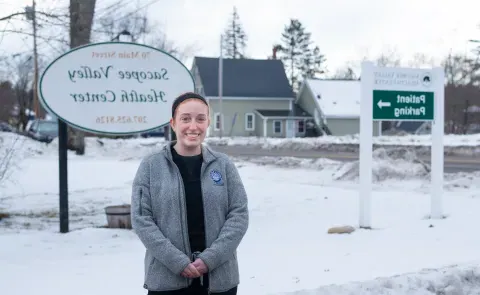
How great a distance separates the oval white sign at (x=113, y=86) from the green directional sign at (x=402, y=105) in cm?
270

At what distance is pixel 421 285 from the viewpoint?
17.5 ft

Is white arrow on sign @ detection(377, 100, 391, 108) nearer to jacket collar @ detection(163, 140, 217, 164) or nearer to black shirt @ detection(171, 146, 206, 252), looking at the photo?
jacket collar @ detection(163, 140, 217, 164)

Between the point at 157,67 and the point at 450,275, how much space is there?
5024mm

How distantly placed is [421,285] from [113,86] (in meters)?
5.08

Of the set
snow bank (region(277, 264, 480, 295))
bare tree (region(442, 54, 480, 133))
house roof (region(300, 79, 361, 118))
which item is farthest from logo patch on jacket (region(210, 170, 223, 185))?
house roof (region(300, 79, 361, 118))

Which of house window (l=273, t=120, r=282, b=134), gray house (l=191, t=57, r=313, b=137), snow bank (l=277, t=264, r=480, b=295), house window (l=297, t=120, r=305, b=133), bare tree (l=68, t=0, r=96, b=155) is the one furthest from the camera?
house window (l=297, t=120, r=305, b=133)

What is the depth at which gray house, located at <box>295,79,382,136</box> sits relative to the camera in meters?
48.8

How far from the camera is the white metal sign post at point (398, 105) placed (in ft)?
27.2

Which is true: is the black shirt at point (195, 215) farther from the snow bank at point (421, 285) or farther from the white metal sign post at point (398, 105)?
the white metal sign post at point (398, 105)

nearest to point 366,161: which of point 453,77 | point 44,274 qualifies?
point 44,274

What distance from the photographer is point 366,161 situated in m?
8.32

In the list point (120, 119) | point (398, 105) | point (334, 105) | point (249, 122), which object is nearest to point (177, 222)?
point (120, 119)

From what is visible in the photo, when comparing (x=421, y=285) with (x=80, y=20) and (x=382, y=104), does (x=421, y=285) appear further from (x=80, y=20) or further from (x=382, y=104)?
(x=80, y=20)

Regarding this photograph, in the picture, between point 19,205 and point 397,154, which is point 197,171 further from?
point 397,154
